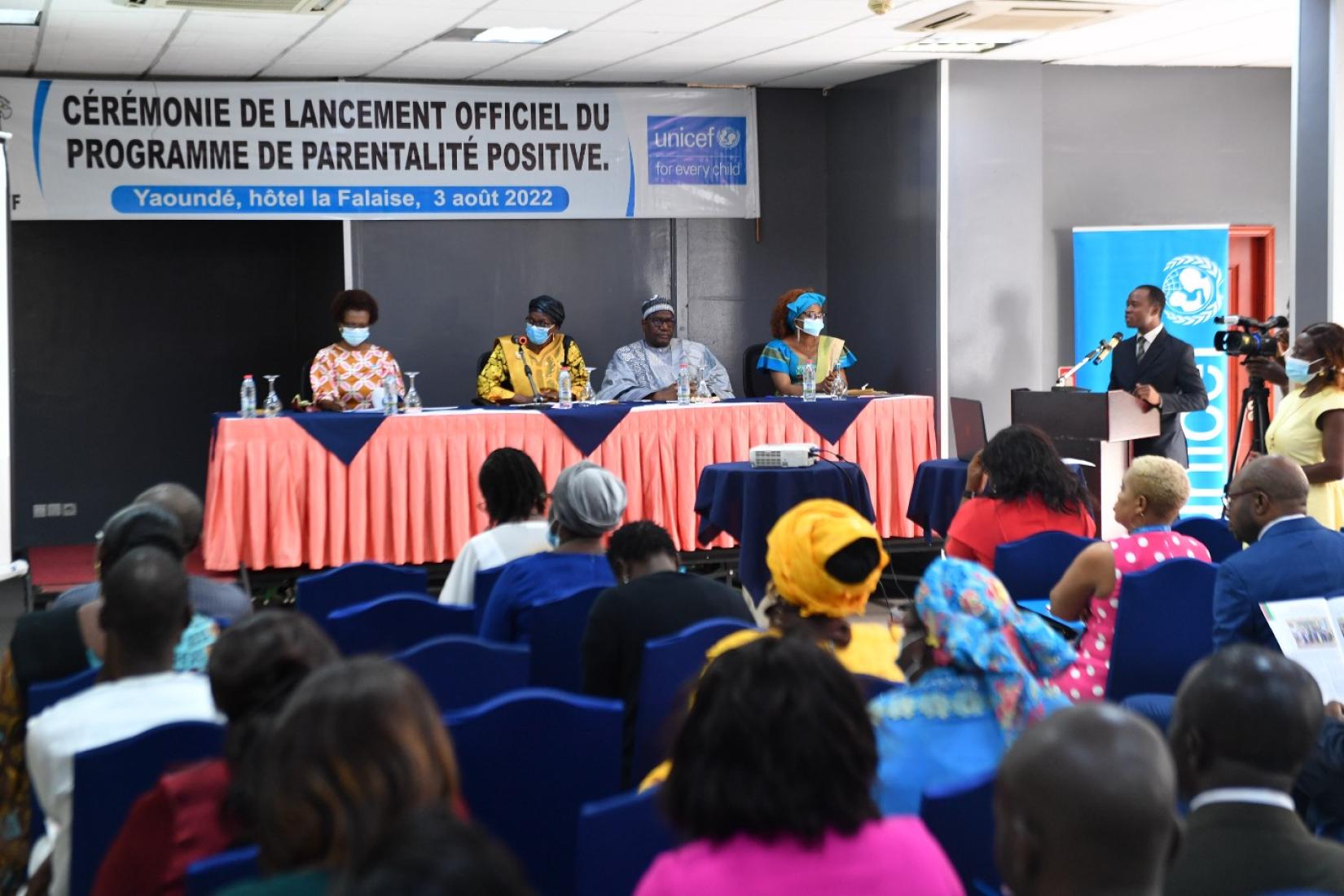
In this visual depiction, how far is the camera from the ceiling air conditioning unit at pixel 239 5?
669 cm

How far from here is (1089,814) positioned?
1.45 metres

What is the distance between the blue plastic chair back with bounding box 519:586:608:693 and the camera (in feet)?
12.1

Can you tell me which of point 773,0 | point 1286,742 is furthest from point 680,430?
point 1286,742

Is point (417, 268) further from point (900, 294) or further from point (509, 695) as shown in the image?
point (509, 695)

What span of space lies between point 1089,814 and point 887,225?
27.8 ft

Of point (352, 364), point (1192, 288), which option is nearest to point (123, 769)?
point (352, 364)

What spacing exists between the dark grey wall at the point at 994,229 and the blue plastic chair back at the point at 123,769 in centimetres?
742

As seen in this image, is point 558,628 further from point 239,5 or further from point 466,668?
point 239,5

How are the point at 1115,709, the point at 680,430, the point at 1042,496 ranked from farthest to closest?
the point at 680,430 < the point at 1042,496 < the point at 1115,709

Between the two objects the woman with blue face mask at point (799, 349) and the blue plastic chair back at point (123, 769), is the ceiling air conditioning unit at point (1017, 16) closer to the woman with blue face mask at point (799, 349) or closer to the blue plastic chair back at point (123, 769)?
the woman with blue face mask at point (799, 349)

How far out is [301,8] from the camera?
6922 mm

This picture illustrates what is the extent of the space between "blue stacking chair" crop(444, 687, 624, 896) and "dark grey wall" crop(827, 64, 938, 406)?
700 cm

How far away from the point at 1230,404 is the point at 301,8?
6.49m

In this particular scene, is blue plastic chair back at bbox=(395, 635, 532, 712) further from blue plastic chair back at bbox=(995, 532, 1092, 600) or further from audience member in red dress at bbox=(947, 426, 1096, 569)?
audience member in red dress at bbox=(947, 426, 1096, 569)
